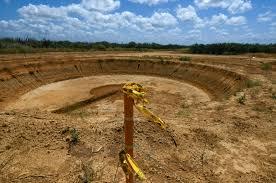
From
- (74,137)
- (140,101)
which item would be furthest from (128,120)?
(74,137)

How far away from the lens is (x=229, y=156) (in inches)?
330

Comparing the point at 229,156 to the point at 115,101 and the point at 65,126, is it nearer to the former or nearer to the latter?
the point at 65,126

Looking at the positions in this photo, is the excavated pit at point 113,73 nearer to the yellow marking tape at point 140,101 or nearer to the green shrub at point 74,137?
the green shrub at point 74,137

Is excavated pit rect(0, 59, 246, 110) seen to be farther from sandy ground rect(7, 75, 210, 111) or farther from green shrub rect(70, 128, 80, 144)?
green shrub rect(70, 128, 80, 144)

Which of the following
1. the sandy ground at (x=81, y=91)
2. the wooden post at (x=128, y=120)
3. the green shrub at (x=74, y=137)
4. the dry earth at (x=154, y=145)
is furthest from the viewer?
the sandy ground at (x=81, y=91)

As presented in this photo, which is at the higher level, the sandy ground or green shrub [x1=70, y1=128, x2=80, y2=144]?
green shrub [x1=70, y1=128, x2=80, y2=144]

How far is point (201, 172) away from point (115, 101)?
538 inches

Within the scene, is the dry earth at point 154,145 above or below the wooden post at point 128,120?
below

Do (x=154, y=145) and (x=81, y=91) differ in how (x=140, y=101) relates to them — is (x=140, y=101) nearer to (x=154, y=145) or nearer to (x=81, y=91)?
(x=154, y=145)

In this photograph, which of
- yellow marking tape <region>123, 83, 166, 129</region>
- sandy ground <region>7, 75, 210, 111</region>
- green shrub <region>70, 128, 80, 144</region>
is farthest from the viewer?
sandy ground <region>7, 75, 210, 111</region>

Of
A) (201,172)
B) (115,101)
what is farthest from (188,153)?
(115,101)

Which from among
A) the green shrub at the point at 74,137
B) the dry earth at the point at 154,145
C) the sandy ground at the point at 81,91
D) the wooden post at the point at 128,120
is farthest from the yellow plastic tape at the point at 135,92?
the sandy ground at the point at 81,91

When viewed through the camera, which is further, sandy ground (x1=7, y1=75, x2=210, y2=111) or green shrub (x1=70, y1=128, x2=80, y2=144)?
sandy ground (x1=7, y1=75, x2=210, y2=111)

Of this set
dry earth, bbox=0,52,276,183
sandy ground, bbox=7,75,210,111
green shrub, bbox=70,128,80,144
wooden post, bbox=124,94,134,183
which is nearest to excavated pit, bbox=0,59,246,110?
sandy ground, bbox=7,75,210,111
